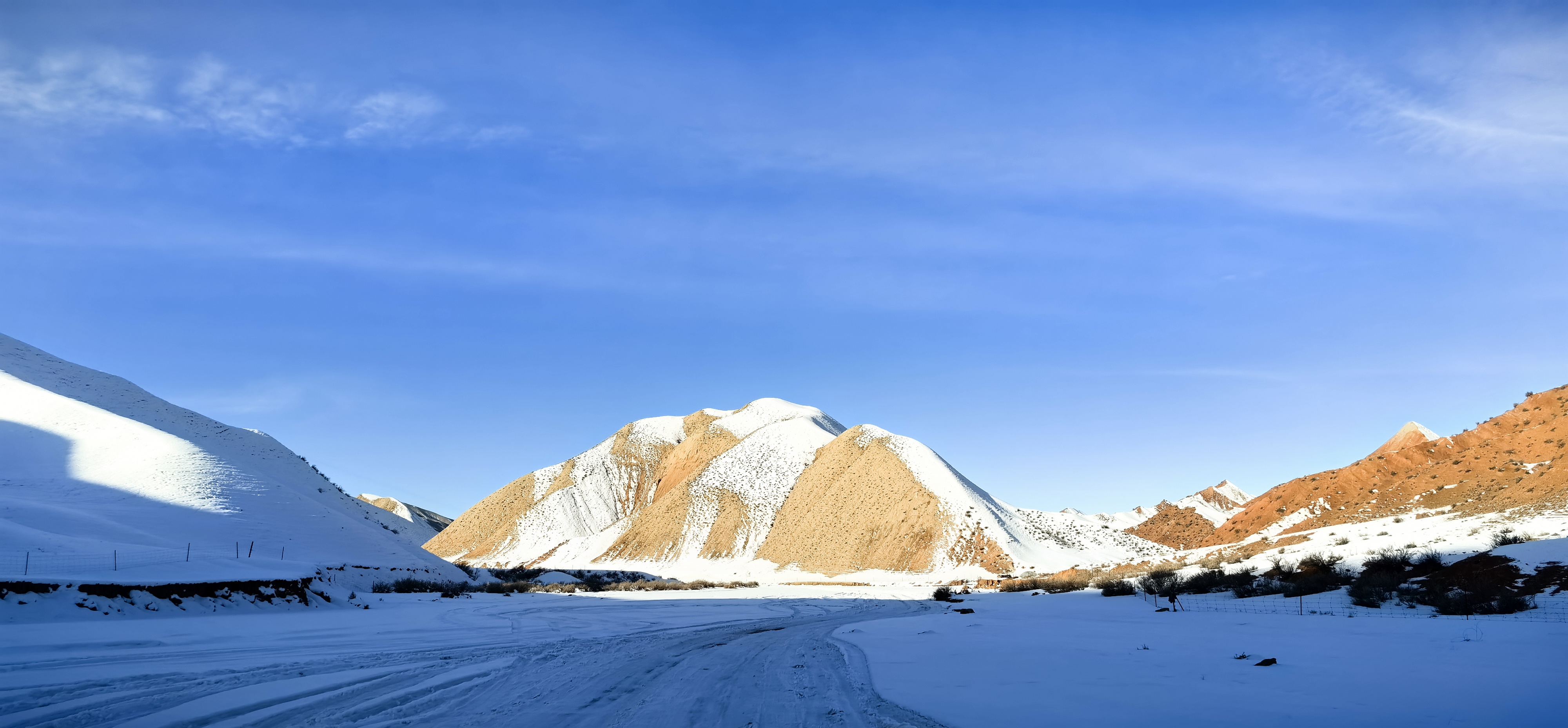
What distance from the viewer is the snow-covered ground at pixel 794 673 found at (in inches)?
301

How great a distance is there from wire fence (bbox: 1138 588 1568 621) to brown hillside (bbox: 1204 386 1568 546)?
1659 cm

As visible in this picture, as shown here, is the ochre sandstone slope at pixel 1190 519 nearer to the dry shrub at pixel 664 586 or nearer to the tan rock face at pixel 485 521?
the dry shrub at pixel 664 586

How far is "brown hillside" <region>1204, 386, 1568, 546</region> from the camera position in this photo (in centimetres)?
3544

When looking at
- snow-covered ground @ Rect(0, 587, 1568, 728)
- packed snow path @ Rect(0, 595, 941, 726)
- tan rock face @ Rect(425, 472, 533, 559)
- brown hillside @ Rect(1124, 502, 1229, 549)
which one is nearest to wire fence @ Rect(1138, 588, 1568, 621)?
snow-covered ground @ Rect(0, 587, 1568, 728)

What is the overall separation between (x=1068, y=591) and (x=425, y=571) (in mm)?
35157

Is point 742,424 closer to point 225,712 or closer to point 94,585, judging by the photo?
point 94,585

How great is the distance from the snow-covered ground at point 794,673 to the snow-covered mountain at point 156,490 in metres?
15.3

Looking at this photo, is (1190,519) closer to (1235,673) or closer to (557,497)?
(557,497)

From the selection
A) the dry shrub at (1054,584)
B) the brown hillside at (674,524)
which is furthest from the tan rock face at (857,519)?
the dry shrub at (1054,584)

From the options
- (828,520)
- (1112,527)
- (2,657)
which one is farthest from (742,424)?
(2,657)

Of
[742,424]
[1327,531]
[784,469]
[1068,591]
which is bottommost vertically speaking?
[1068,591]

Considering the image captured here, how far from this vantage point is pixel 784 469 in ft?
322

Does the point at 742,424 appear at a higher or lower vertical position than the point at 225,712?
higher

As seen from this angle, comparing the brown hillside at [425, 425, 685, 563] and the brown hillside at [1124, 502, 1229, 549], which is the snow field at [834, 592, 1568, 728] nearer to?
the brown hillside at [1124, 502, 1229, 549]
